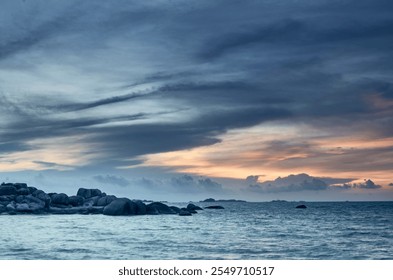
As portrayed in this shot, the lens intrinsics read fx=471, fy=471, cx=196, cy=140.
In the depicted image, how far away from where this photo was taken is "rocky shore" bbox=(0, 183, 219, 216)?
80.5 meters

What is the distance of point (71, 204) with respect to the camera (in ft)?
318

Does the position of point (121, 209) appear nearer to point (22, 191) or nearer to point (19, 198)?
point (19, 198)

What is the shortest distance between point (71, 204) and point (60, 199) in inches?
107

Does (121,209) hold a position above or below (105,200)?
below

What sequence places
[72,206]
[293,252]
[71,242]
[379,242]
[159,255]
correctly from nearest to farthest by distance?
1. [159,255]
2. [293,252]
3. [71,242]
4. [379,242]
5. [72,206]

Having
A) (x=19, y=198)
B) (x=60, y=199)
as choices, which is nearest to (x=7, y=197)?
(x=19, y=198)

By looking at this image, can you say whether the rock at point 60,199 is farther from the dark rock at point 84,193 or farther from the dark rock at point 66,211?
the dark rock at point 84,193
